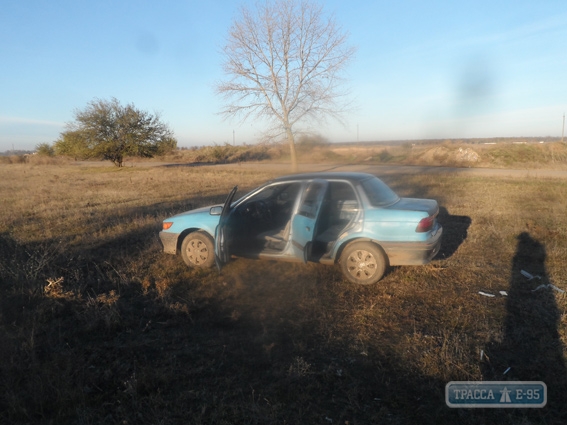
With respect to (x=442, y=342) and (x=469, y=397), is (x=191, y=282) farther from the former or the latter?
(x=469, y=397)

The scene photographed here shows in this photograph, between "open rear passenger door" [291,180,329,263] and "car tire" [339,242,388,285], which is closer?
"car tire" [339,242,388,285]

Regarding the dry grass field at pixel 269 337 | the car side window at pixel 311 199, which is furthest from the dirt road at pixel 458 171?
the car side window at pixel 311 199

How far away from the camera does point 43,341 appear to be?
13.5 ft

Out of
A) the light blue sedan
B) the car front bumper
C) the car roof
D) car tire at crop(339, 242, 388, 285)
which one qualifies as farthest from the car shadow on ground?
the car front bumper

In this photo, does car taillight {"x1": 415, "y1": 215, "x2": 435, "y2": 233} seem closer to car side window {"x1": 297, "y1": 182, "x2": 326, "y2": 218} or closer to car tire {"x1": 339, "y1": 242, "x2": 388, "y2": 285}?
car tire {"x1": 339, "y1": 242, "x2": 388, "y2": 285}

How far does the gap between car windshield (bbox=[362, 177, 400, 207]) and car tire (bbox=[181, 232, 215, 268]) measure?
7.58 feet

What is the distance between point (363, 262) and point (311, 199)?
110 centimetres

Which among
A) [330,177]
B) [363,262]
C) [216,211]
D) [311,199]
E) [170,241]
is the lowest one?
[363,262]

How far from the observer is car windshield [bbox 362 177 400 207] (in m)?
5.71

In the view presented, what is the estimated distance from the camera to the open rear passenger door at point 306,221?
5586 millimetres

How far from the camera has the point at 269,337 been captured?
410 cm

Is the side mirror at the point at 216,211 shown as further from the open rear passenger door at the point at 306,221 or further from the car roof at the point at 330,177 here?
the open rear passenger door at the point at 306,221

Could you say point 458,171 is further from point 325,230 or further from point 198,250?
point 198,250

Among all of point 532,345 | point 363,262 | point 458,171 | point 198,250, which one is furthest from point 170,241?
point 458,171
